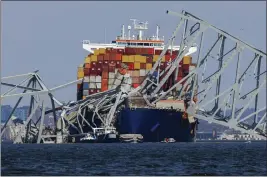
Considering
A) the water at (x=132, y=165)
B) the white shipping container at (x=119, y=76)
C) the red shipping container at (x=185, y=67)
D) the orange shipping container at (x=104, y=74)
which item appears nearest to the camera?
the water at (x=132, y=165)

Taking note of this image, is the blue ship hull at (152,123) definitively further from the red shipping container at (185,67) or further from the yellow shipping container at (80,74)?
the yellow shipping container at (80,74)

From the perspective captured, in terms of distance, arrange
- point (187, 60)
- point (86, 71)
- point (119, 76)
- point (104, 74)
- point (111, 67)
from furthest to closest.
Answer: point (86, 71) → point (187, 60) → point (111, 67) → point (104, 74) → point (119, 76)

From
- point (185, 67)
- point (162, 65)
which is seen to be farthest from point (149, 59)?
point (185, 67)

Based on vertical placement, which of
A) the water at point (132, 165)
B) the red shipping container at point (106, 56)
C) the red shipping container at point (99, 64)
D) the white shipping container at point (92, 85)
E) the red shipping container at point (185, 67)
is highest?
the red shipping container at point (106, 56)

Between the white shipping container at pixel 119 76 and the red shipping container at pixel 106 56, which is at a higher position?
the red shipping container at pixel 106 56

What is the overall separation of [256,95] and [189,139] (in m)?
17.7

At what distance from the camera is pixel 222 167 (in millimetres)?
Answer: 75750

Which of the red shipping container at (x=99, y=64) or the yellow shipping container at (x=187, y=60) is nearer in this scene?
the yellow shipping container at (x=187, y=60)

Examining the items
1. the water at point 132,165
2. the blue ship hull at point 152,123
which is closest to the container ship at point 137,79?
the blue ship hull at point 152,123

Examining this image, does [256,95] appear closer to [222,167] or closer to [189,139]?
[189,139]

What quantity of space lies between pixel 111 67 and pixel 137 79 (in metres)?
3.94

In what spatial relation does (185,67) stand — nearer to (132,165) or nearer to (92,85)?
(92,85)

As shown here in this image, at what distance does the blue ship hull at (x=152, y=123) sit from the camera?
13625cm

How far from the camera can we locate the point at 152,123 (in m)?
137
